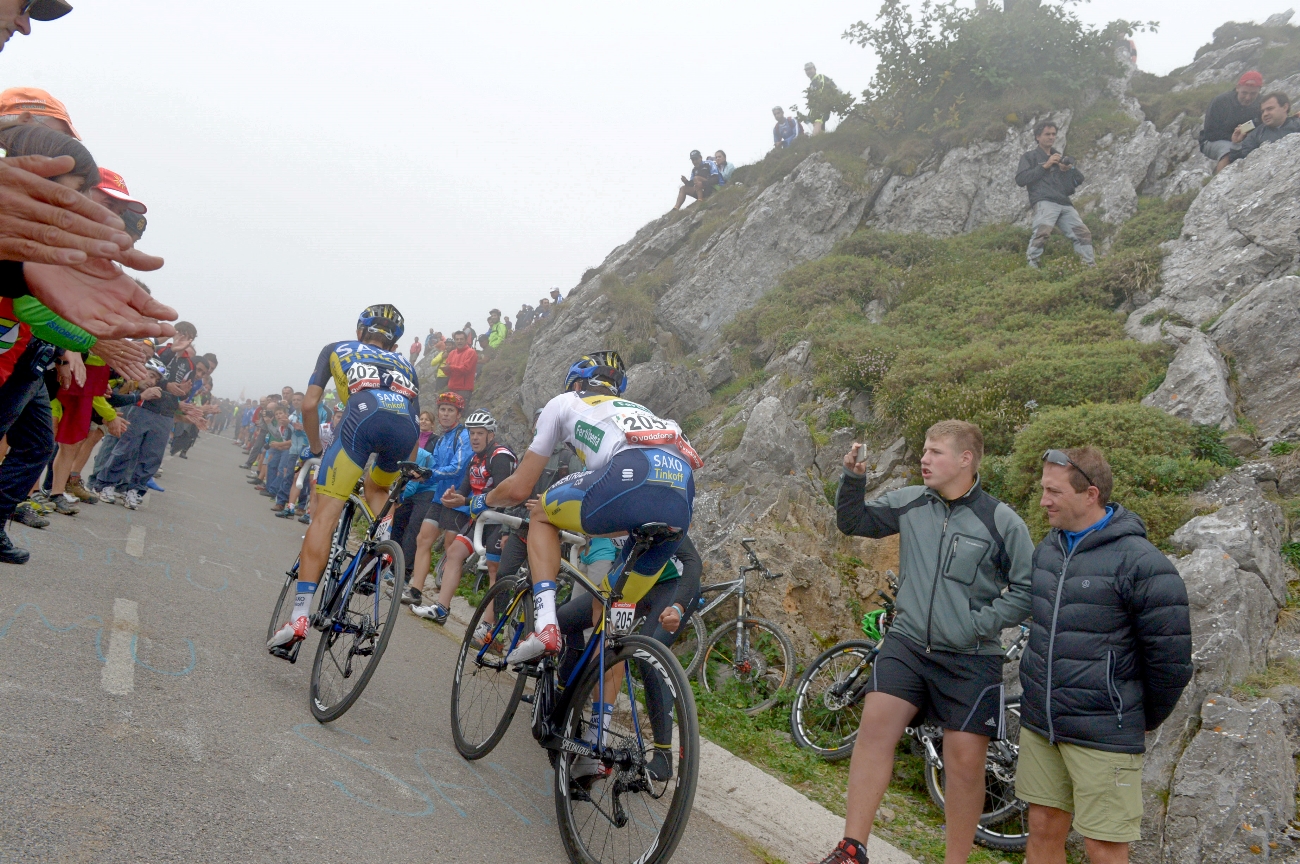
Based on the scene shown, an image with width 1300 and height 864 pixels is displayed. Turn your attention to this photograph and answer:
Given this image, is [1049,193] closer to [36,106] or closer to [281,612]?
[281,612]

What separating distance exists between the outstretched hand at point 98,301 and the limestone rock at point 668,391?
13948 mm

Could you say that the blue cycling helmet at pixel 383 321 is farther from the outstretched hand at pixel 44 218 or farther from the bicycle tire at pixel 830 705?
the bicycle tire at pixel 830 705

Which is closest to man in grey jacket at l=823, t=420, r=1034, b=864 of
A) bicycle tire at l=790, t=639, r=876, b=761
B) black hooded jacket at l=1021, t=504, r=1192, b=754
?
black hooded jacket at l=1021, t=504, r=1192, b=754

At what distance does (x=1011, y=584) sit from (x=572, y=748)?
7.21 feet

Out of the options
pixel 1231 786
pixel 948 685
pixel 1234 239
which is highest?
pixel 1234 239

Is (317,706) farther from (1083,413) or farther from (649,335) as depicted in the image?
(649,335)

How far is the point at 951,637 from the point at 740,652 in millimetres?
3664

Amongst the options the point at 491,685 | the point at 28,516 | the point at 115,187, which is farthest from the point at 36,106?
the point at 28,516

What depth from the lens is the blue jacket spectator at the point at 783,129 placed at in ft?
90.8

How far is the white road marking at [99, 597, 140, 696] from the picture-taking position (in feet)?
12.6

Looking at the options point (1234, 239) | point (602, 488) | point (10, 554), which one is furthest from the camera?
point (1234, 239)

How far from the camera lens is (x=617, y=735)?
342 cm

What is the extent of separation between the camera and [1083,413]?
8062 millimetres

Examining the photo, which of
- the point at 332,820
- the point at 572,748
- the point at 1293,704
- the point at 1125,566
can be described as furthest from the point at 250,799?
the point at 1293,704
